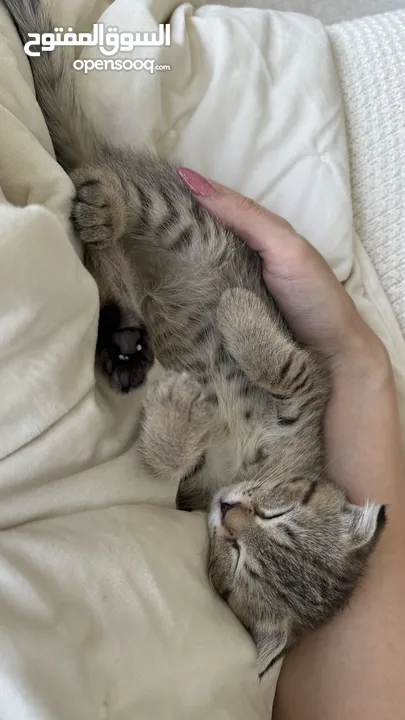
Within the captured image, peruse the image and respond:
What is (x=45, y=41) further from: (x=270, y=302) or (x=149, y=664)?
(x=149, y=664)

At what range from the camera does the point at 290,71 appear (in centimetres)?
137

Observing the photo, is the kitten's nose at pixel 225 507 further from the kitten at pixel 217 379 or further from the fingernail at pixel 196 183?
the fingernail at pixel 196 183

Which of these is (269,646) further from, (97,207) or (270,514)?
(97,207)

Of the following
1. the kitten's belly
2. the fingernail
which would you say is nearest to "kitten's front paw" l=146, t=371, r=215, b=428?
the kitten's belly

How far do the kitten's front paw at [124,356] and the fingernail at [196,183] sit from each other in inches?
12.7

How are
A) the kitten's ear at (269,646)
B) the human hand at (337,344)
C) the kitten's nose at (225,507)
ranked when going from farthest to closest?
the human hand at (337,344) → the kitten's nose at (225,507) → the kitten's ear at (269,646)

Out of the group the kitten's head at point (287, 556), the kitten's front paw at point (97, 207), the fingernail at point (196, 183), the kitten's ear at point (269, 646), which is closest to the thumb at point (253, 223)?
the fingernail at point (196, 183)

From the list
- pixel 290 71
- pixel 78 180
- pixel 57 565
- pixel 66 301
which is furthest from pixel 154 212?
pixel 57 565

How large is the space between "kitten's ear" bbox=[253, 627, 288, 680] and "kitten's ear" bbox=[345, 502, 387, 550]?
192mm

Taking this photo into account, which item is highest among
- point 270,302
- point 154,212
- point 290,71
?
point 290,71

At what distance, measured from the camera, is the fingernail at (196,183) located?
1.17 meters

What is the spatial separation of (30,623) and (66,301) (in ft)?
1.33

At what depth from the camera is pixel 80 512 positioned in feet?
2.86

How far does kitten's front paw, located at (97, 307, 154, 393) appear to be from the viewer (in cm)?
100
